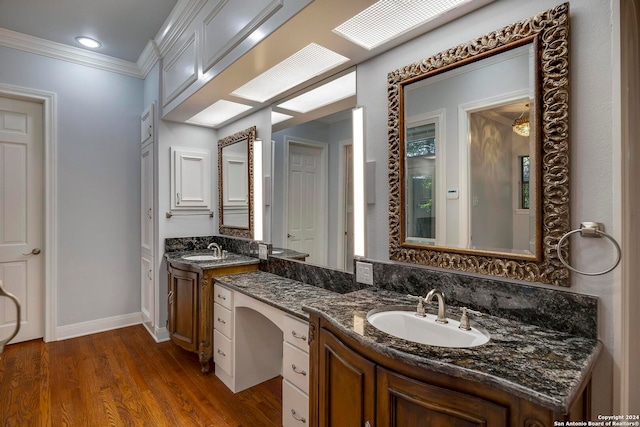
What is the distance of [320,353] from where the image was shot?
1.44 m

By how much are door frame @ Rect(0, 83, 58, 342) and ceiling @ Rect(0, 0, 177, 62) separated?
577 millimetres

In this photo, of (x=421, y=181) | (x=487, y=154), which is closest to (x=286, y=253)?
(x=421, y=181)

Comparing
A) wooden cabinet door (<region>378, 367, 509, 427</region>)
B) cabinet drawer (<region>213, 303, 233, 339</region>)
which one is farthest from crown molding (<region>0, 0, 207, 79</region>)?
wooden cabinet door (<region>378, 367, 509, 427</region>)

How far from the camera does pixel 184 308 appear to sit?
2.68m

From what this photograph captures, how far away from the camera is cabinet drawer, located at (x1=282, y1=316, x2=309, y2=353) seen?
64.5 inches

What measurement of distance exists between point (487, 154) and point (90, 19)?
10.7 ft

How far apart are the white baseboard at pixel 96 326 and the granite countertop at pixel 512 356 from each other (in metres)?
3.22

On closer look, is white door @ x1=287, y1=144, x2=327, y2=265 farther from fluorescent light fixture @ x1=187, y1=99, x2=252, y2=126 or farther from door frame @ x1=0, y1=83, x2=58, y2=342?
door frame @ x1=0, y1=83, x2=58, y2=342

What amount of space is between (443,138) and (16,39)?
12.7 feet

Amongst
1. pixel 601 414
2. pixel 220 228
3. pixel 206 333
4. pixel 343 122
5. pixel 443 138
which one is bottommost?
pixel 206 333

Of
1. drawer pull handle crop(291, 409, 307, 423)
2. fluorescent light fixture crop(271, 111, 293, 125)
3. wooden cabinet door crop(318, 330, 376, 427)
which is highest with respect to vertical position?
fluorescent light fixture crop(271, 111, 293, 125)

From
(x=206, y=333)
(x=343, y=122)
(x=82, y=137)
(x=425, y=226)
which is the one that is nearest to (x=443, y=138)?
(x=425, y=226)

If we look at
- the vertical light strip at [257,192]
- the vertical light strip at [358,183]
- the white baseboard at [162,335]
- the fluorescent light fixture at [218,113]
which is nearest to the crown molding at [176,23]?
the fluorescent light fixture at [218,113]

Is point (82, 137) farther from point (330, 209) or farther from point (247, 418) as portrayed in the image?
point (247, 418)
